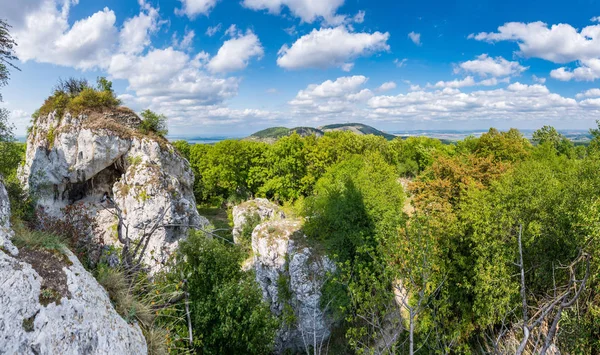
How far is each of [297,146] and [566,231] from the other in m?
24.3

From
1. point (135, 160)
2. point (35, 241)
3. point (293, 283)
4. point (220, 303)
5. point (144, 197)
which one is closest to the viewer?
point (35, 241)

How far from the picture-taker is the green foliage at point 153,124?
771 inches

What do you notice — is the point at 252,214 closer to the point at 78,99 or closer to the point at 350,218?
the point at 350,218

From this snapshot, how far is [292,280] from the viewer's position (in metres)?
14.8

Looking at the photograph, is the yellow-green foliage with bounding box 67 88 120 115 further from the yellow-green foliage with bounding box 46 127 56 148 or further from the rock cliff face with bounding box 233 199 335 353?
the rock cliff face with bounding box 233 199 335 353

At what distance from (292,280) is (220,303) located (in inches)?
258

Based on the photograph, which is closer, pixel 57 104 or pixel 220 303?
pixel 220 303

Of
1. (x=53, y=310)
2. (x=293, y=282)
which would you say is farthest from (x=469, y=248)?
(x=53, y=310)

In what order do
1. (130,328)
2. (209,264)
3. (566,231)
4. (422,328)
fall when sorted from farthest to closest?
(422,328)
(566,231)
(209,264)
(130,328)

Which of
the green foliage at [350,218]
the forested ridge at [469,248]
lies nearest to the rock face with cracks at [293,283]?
the forested ridge at [469,248]

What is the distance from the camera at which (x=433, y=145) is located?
45.3m

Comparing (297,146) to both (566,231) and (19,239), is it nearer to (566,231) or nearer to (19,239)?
(566,231)

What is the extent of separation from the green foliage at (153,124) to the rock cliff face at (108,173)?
73 cm

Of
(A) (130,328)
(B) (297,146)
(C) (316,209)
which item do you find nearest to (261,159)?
(B) (297,146)
